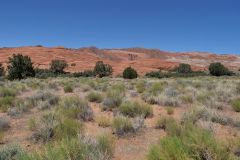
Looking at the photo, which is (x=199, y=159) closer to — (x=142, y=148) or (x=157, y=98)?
(x=142, y=148)

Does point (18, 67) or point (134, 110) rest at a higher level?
point (18, 67)

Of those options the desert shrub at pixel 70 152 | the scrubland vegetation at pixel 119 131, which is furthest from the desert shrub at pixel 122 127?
the desert shrub at pixel 70 152

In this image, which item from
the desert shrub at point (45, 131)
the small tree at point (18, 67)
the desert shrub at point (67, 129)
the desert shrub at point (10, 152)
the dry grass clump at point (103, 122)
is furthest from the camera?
the small tree at point (18, 67)

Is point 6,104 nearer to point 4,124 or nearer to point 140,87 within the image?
point 4,124

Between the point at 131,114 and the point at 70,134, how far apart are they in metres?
3.19

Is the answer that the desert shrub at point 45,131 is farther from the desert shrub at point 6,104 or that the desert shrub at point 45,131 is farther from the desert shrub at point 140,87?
the desert shrub at point 140,87

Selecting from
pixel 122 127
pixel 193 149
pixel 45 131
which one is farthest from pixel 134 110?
pixel 193 149

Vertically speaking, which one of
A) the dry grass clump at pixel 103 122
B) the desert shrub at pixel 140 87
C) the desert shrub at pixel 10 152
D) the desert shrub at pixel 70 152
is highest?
the desert shrub at pixel 70 152

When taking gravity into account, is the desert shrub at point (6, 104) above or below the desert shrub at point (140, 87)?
above

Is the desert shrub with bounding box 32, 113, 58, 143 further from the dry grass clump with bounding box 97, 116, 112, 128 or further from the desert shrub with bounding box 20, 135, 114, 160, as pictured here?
the desert shrub with bounding box 20, 135, 114, 160

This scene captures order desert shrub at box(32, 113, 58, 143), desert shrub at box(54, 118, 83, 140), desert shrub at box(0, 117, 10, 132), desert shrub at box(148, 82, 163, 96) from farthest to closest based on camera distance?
desert shrub at box(148, 82, 163, 96) < desert shrub at box(0, 117, 10, 132) < desert shrub at box(32, 113, 58, 143) < desert shrub at box(54, 118, 83, 140)

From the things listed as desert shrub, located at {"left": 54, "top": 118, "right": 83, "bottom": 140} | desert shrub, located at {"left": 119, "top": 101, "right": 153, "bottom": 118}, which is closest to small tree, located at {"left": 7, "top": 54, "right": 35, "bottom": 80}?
desert shrub, located at {"left": 119, "top": 101, "right": 153, "bottom": 118}

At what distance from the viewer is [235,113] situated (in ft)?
34.4

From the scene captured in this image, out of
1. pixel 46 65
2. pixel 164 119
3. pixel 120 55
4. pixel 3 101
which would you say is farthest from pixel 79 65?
pixel 164 119
